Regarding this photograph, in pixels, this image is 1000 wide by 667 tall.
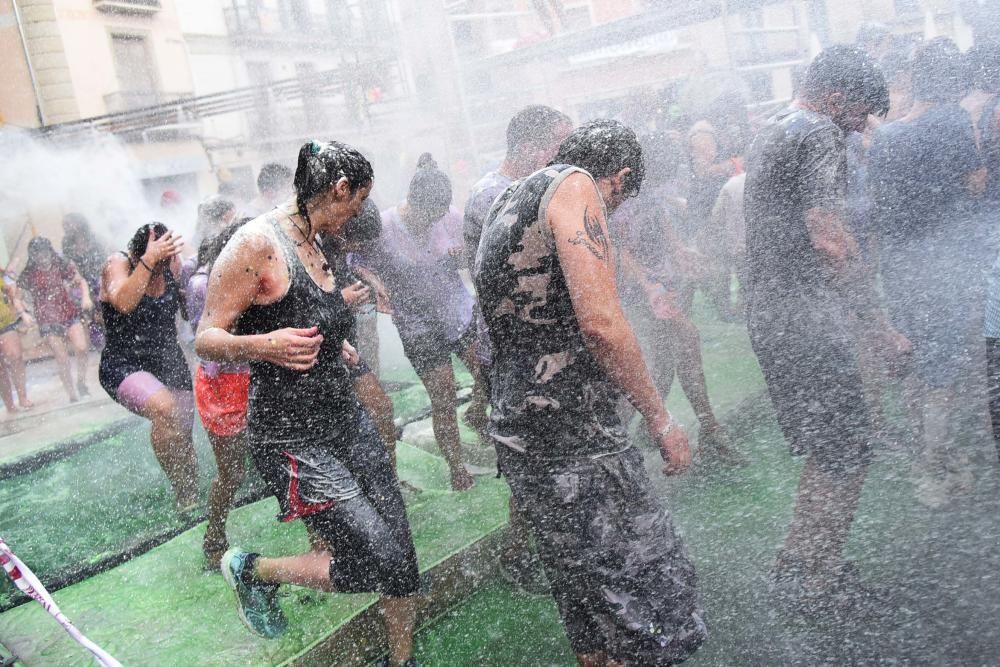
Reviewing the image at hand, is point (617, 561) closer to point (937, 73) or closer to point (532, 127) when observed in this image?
point (532, 127)

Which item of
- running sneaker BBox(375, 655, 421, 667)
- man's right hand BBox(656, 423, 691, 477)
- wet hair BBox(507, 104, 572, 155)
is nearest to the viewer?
man's right hand BBox(656, 423, 691, 477)

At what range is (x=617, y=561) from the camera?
204 cm

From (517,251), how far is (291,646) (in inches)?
71.2

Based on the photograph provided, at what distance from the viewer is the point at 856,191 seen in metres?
4.22

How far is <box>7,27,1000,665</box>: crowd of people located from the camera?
6.81ft

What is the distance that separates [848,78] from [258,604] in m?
2.98

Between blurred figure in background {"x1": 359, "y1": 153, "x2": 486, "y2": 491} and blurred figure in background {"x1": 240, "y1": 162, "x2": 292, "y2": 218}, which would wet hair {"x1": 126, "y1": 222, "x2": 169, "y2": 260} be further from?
blurred figure in background {"x1": 240, "y1": 162, "x2": 292, "y2": 218}

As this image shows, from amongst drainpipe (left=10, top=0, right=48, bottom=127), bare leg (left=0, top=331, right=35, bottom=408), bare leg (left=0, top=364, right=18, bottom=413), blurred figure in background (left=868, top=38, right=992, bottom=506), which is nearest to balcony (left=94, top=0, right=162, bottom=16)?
drainpipe (left=10, top=0, right=48, bottom=127)

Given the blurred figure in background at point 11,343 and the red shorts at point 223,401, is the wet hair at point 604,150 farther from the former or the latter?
the blurred figure in background at point 11,343

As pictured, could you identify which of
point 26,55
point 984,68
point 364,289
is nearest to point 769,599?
point 364,289

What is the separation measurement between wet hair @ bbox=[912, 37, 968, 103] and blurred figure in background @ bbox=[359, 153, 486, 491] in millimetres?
2523

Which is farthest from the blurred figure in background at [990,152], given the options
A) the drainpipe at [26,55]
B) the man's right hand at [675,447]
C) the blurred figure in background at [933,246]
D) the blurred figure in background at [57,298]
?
the drainpipe at [26,55]

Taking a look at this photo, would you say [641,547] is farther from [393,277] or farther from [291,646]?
[393,277]

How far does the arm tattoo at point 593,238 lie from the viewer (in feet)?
6.56
